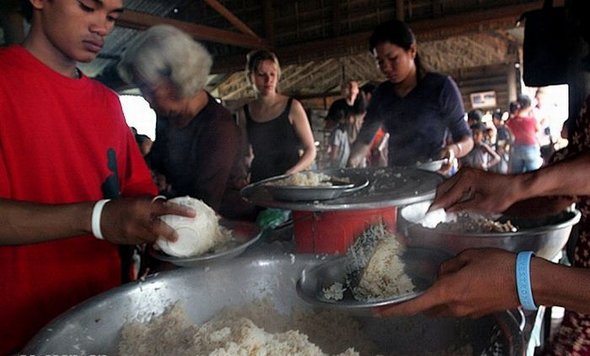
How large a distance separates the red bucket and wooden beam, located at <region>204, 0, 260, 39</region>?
488 cm

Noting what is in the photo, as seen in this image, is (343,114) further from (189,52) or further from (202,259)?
(202,259)

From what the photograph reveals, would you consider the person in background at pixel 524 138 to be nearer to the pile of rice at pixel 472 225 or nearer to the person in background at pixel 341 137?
the person in background at pixel 341 137

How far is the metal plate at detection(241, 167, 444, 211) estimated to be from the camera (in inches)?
55.8

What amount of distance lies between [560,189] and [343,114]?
16.1ft

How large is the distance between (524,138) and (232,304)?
6663mm

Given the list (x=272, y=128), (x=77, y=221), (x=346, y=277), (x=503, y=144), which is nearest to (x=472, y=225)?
(x=346, y=277)

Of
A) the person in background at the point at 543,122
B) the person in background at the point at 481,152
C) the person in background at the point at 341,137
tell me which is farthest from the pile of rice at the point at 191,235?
the person in background at the point at 543,122

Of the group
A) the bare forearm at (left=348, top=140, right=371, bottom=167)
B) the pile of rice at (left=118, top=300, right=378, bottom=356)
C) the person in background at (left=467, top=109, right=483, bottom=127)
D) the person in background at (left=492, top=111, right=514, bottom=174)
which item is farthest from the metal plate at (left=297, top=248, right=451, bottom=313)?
the person in background at (left=492, top=111, right=514, bottom=174)

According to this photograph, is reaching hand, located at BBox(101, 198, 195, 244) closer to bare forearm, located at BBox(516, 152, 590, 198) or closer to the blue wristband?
the blue wristband

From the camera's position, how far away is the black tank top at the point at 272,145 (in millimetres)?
3385

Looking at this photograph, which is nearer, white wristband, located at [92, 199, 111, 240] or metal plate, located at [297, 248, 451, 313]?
metal plate, located at [297, 248, 451, 313]

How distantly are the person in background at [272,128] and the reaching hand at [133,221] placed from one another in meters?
2.22

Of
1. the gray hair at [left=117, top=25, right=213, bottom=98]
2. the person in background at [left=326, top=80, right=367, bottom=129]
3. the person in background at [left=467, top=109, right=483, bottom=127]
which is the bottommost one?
the person in background at [left=467, top=109, right=483, bottom=127]

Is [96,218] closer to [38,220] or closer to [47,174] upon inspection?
[38,220]
